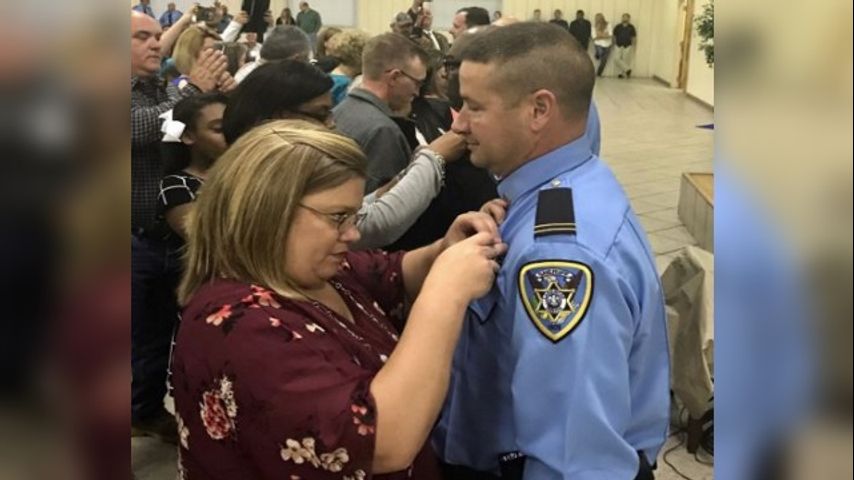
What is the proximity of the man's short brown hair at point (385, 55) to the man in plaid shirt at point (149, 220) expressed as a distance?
0.61m

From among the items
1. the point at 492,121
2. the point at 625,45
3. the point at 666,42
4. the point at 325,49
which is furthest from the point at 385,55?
the point at 625,45

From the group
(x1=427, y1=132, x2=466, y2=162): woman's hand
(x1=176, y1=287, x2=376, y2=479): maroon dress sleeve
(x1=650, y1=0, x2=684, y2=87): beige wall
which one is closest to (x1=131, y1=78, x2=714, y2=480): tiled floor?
(x1=176, y1=287, x2=376, y2=479): maroon dress sleeve

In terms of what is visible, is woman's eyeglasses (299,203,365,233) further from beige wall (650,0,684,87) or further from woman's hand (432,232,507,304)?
beige wall (650,0,684,87)

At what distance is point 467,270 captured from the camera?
117cm

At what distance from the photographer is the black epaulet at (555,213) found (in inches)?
46.9

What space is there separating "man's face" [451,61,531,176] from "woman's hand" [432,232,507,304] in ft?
0.67

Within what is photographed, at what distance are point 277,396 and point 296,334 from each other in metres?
0.09

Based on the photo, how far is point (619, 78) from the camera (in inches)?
782

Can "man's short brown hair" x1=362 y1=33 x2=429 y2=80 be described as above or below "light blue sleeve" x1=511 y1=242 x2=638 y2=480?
above

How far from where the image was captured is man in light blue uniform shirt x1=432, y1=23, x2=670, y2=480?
1129 millimetres

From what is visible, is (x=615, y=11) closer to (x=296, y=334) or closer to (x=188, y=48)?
(x=188, y=48)

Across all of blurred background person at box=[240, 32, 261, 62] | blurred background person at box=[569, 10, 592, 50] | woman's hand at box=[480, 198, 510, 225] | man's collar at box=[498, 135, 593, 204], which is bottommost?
blurred background person at box=[569, 10, 592, 50]

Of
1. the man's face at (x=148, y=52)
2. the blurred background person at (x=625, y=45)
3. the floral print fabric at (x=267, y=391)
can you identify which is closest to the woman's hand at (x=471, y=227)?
the floral print fabric at (x=267, y=391)
